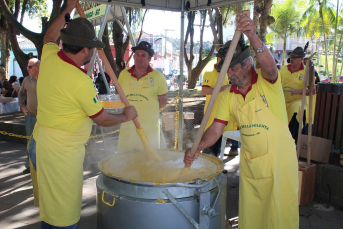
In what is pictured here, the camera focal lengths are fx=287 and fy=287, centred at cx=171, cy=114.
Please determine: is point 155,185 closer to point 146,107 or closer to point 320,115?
point 146,107

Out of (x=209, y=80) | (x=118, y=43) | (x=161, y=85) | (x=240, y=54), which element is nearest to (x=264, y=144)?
(x=240, y=54)

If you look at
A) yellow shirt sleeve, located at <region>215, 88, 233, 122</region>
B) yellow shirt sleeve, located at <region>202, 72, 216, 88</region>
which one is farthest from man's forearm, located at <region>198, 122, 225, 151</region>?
yellow shirt sleeve, located at <region>202, 72, 216, 88</region>

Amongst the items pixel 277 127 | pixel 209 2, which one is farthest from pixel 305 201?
pixel 209 2

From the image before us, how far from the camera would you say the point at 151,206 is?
2.03 metres

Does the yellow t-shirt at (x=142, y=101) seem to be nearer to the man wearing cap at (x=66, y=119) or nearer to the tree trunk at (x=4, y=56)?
the man wearing cap at (x=66, y=119)

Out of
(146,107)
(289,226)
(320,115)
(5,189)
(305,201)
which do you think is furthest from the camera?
(320,115)

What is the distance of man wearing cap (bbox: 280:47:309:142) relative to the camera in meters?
4.68

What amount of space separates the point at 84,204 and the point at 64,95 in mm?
2345

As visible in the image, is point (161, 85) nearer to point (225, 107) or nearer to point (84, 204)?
point (225, 107)

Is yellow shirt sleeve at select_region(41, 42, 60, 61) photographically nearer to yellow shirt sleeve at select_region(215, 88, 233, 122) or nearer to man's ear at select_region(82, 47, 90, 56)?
man's ear at select_region(82, 47, 90, 56)

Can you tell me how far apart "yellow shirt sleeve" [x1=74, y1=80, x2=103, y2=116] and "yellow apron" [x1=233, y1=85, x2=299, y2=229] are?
1.09 m

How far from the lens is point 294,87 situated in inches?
188

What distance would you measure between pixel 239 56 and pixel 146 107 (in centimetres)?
180

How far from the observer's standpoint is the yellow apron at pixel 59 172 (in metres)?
2.19
